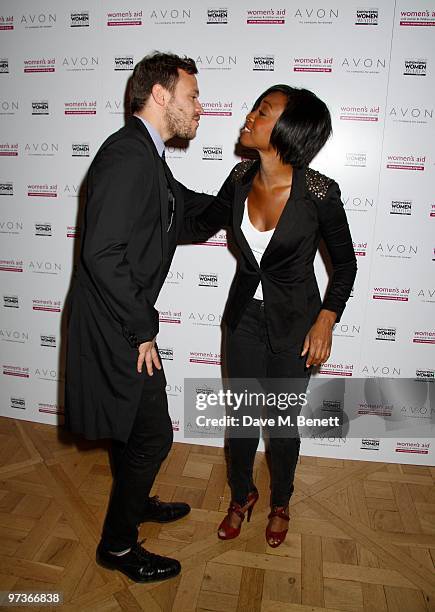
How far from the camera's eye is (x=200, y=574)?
7.01ft

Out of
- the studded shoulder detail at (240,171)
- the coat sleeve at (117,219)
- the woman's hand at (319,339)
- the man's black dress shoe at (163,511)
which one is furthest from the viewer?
the man's black dress shoe at (163,511)

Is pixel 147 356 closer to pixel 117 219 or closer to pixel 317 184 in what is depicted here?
pixel 117 219

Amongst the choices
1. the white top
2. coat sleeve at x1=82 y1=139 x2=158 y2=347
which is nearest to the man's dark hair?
coat sleeve at x1=82 y1=139 x2=158 y2=347

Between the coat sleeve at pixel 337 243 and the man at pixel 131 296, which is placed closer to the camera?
the man at pixel 131 296

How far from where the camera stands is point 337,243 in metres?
2.00

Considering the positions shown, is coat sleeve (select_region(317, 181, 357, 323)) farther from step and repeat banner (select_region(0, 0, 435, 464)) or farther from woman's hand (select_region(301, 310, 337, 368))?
step and repeat banner (select_region(0, 0, 435, 464))

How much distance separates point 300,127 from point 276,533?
1887 millimetres

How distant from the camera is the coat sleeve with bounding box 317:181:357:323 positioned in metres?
1.93

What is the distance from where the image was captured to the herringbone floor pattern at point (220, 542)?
2033 mm

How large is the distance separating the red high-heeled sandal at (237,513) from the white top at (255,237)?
1.16m

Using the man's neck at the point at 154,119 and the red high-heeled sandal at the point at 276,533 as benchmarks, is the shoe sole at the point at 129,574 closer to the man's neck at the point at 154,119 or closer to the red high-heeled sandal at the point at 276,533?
the red high-heeled sandal at the point at 276,533

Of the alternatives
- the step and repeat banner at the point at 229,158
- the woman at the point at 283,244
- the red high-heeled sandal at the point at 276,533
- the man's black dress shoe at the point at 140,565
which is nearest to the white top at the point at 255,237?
the woman at the point at 283,244

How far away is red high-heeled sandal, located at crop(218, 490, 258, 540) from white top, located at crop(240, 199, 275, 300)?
116 cm

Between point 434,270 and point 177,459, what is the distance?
1.95m
